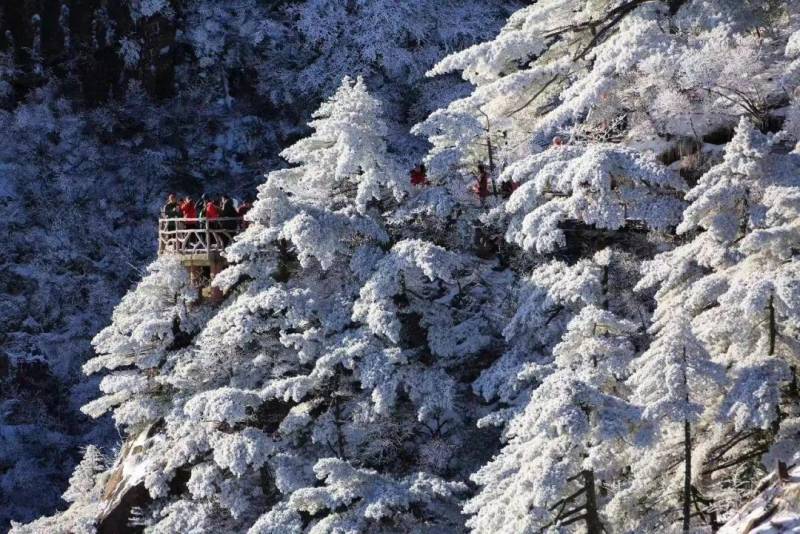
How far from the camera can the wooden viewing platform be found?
1931cm

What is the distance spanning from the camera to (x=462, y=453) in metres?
16.4

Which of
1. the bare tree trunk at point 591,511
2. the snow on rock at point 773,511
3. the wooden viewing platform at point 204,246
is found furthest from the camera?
the wooden viewing platform at point 204,246

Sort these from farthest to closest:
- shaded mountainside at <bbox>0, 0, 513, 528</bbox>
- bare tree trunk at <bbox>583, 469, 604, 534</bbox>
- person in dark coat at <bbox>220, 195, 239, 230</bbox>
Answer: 1. shaded mountainside at <bbox>0, 0, 513, 528</bbox>
2. person in dark coat at <bbox>220, 195, 239, 230</bbox>
3. bare tree trunk at <bbox>583, 469, 604, 534</bbox>

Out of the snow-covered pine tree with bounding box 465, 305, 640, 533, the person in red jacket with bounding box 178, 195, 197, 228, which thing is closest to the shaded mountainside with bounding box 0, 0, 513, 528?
the person in red jacket with bounding box 178, 195, 197, 228

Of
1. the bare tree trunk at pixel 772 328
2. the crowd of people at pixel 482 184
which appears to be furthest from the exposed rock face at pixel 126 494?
the bare tree trunk at pixel 772 328

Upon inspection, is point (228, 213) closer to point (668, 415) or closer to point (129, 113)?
point (668, 415)

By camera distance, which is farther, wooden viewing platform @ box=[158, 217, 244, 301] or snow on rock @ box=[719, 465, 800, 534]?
wooden viewing platform @ box=[158, 217, 244, 301]

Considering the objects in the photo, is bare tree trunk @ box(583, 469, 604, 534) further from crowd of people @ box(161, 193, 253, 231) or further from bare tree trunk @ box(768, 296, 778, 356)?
crowd of people @ box(161, 193, 253, 231)

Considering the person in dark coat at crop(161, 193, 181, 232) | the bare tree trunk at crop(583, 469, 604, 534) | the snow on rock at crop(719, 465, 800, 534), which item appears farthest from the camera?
the person in dark coat at crop(161, 193, 181, 232)

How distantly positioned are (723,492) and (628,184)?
5.68m

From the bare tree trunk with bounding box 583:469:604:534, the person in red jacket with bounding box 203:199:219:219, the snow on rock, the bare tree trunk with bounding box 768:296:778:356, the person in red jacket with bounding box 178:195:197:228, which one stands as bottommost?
the snow on rock

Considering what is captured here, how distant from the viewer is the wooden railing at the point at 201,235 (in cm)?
1939

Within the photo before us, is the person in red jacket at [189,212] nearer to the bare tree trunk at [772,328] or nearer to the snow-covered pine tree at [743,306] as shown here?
the snow-covered pine tree at [743,306]

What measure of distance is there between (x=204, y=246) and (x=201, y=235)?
479mm
